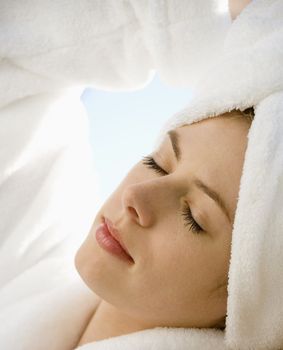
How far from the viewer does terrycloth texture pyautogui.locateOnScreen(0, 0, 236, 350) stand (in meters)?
1.00

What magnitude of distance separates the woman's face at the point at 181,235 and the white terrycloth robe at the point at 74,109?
1.5 inches

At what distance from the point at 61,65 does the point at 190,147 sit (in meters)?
0.38

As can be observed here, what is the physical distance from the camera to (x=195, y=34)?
1021 millimetres

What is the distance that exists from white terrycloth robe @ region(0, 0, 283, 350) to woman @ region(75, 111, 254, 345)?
0.04m

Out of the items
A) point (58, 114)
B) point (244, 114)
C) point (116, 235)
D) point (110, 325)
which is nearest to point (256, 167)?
point (244, 114)

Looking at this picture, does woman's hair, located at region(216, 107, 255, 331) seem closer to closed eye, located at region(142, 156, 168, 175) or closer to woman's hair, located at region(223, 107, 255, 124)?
woman's hair, located at region(223, 107, 255, 124)

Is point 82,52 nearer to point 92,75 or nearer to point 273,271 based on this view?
point 92,75

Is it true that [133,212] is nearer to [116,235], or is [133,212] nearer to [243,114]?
[116,235]

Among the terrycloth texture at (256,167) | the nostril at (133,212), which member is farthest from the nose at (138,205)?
the terrycloth texture at (256,167)

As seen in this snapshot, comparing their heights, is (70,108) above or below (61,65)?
below

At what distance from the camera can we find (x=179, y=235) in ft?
2.75

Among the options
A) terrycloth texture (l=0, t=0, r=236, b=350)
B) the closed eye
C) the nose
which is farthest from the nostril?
terrycloth texture (l=0, t=0, r=236, b=350)

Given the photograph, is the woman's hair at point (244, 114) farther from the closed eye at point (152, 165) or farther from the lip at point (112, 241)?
the lip at point (112, 241)

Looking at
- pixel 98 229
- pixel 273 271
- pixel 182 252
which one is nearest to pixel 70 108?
pixel 98 229
